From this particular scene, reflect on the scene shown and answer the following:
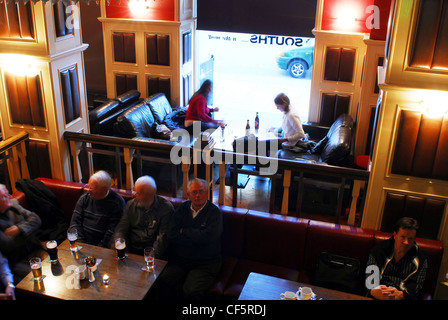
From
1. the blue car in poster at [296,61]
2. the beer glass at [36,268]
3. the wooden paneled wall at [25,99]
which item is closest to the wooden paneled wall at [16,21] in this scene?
the wooden paneled wall at [25,99]

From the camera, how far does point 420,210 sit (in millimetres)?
3479

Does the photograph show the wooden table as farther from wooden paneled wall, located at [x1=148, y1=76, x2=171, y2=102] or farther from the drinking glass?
wooden paneled wall, located at [x1=148, y1=76, x2=171, y2=102]

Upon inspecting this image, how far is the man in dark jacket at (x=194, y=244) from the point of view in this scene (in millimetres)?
3389

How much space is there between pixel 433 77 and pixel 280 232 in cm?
168

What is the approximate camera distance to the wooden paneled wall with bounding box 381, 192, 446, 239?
3438 mm

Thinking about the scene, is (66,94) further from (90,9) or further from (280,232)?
(90,9)

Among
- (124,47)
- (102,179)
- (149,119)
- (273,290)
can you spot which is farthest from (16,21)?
(124,47)

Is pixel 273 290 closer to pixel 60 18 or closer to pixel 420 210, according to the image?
pixel 420 210

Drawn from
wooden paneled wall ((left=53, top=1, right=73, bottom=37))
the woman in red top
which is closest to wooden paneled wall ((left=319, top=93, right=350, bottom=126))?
the woman in red top

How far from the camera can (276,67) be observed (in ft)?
32.9

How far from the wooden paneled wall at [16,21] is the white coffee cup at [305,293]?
3131 mm

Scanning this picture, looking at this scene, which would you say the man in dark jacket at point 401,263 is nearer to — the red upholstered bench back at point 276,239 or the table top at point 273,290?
the table top at point 273,290

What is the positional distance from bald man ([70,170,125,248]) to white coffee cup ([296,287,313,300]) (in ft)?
5.58

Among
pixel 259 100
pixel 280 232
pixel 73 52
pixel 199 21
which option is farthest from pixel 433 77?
pixel 259 100
